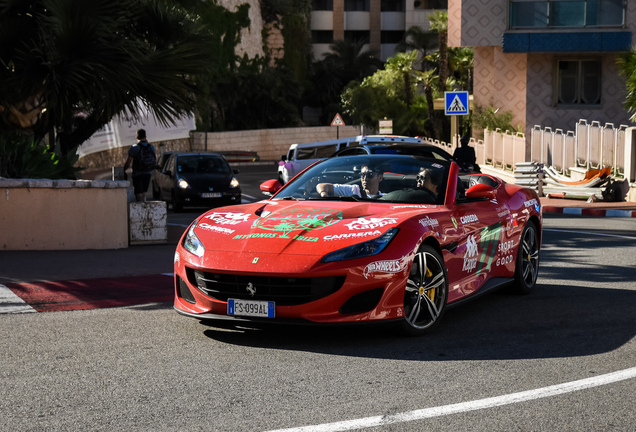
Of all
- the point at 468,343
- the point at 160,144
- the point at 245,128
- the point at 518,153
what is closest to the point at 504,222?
the point at 468,343

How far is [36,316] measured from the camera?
848 cm

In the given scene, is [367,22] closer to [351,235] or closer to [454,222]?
[454,222]

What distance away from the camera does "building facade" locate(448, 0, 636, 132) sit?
120ft

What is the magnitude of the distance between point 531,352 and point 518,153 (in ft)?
88.4

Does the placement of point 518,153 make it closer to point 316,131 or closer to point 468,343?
point 468,343

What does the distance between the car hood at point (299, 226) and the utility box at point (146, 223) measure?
6.71m

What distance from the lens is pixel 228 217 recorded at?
788 cm

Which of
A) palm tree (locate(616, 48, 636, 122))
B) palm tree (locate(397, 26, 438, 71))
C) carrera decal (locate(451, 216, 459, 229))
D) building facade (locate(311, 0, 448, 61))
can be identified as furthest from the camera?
building facade (locate(311, 0, 448, 61))

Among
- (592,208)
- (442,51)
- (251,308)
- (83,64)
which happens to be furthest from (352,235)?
(442,51)

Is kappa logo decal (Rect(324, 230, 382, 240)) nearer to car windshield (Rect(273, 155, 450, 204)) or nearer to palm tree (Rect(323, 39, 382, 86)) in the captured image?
car windshield (Rect(273, 155, 450, 204))

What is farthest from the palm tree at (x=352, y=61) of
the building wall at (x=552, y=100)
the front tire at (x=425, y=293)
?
the front tire at (x=425, y=293)

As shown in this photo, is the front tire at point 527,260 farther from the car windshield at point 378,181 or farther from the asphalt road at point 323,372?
the car windshield at point 378,181

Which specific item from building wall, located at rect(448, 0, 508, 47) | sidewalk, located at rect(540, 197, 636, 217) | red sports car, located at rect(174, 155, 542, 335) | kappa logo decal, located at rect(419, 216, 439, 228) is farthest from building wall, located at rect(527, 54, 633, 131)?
kappa logo decal, located at rect(419, 216, 439, 228)

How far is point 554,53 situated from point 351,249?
32290mm
